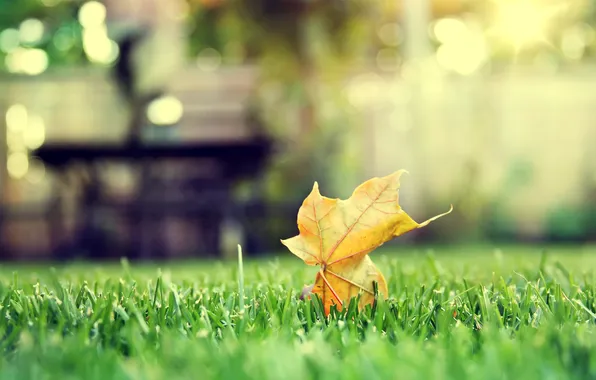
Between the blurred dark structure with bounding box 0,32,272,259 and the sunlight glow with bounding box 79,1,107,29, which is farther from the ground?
the sunlight glow with bounding box 79,1,107,29

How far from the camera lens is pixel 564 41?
8.23m

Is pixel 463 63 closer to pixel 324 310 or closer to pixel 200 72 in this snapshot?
pixel 200 72

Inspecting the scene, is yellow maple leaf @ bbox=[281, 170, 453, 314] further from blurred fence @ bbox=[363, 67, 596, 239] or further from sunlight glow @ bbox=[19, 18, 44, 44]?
sunlight glow @ bbox=[19, 18, 44, 44]

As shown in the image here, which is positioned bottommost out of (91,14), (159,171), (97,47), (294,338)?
(159,171)

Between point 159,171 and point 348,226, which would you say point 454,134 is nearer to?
point 159,171

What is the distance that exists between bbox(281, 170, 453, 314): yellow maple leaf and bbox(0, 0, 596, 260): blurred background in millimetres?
3586

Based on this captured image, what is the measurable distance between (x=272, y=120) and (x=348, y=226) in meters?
4.81

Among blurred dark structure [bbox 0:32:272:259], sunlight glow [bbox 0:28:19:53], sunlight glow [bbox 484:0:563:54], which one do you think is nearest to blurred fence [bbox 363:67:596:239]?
sunlight glow [bbox 484:0:563:54]

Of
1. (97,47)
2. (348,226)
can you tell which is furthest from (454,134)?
(348,226)

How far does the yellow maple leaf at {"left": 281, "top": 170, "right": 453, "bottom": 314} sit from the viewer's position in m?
1.08

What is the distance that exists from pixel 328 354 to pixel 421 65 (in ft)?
20.2

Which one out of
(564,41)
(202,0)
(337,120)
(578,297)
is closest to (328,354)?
(578,297)

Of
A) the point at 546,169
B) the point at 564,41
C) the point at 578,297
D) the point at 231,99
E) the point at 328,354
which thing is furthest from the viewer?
the point at 564,41

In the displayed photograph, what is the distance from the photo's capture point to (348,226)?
110cm
